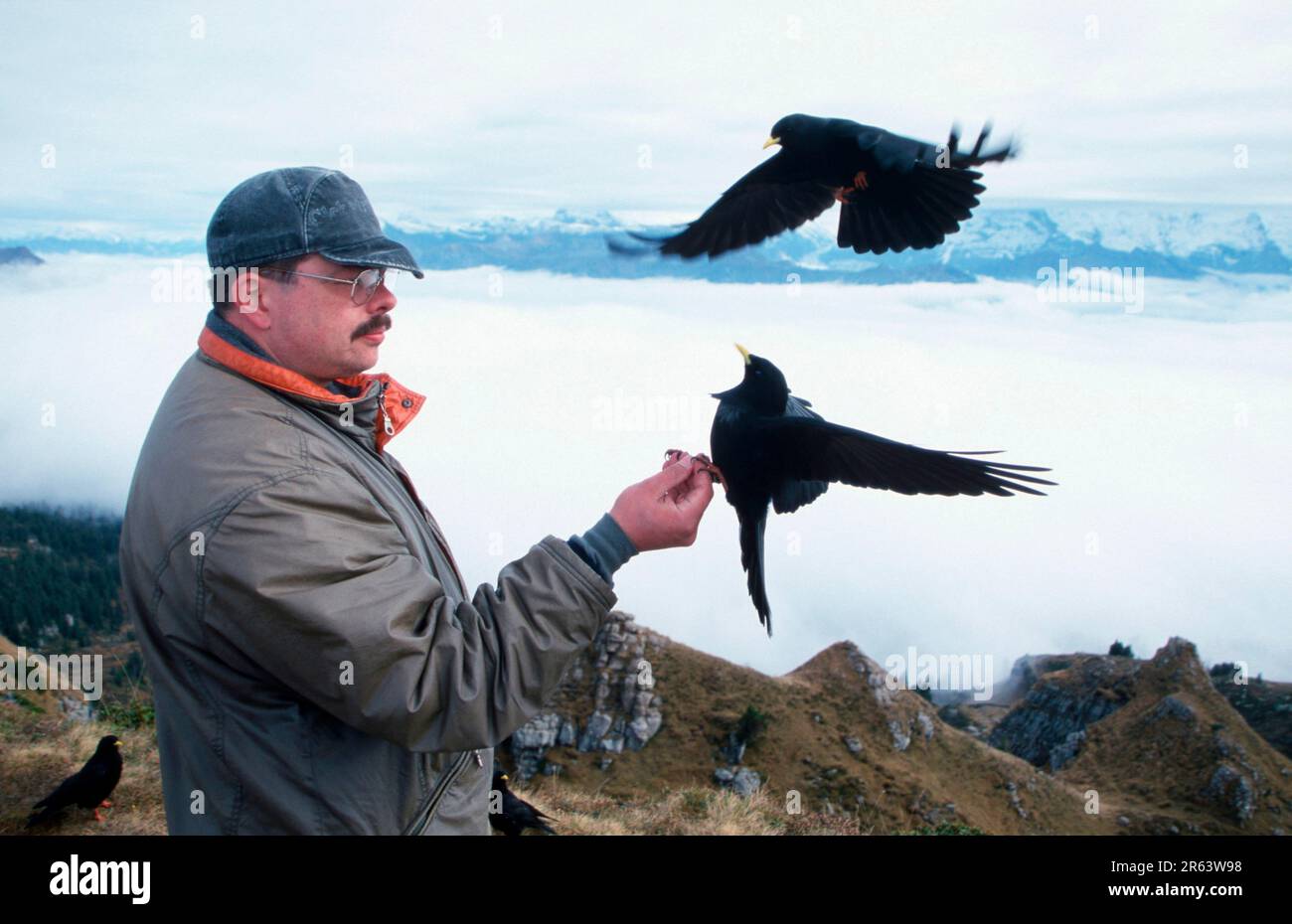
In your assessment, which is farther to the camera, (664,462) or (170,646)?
(664,462)

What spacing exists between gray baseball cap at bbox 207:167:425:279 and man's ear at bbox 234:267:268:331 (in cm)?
3

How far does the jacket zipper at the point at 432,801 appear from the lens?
245 centimetres

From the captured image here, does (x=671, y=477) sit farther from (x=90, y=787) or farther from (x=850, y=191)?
(x=90, y=787)

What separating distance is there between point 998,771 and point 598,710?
10.1m

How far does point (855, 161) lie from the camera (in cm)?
326

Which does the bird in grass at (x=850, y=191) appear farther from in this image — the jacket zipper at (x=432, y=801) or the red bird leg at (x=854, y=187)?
the jacket zipper at (x=432, y=801)

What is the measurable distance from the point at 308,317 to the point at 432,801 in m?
1.26

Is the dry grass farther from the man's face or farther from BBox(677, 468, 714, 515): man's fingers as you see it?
the man's face

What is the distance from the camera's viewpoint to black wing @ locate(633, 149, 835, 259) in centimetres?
345

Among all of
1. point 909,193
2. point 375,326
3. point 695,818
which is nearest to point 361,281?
point 375,326
